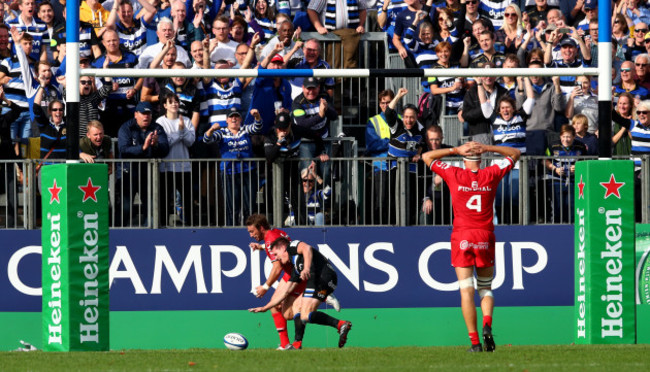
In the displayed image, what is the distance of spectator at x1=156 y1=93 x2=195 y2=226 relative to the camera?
13.7 metres

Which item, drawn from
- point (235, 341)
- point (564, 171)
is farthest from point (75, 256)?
point (564, 171)

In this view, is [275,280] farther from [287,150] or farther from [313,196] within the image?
[287,150]

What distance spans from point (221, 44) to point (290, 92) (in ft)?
3.72

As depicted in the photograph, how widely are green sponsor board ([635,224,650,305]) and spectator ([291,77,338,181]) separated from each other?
12.9 feet

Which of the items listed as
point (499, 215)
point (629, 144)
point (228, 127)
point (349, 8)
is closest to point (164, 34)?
point (228, 127)

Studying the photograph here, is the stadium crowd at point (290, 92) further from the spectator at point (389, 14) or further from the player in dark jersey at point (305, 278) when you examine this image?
the player in dark jersey at point (305, 278)

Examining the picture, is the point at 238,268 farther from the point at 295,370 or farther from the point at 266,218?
the point at 295,370

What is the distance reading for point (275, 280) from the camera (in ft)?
43.8

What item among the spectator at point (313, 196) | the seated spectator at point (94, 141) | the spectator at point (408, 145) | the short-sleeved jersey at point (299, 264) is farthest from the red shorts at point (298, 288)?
the seated spectator at point (94, 141)

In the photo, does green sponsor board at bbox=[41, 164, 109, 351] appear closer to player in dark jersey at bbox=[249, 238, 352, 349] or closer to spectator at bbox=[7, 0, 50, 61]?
player in dark jersey at bbox=[249, 238, 352, 349]

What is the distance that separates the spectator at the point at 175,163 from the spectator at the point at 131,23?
5.50ft

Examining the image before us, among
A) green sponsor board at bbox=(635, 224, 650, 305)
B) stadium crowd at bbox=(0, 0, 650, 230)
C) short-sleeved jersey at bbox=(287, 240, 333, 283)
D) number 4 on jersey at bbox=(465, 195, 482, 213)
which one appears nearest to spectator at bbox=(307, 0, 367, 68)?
stadium crowd at bbox=(0, 0, 650, 230)

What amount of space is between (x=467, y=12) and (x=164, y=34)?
4342mm

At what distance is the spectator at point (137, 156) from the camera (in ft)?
44.8
